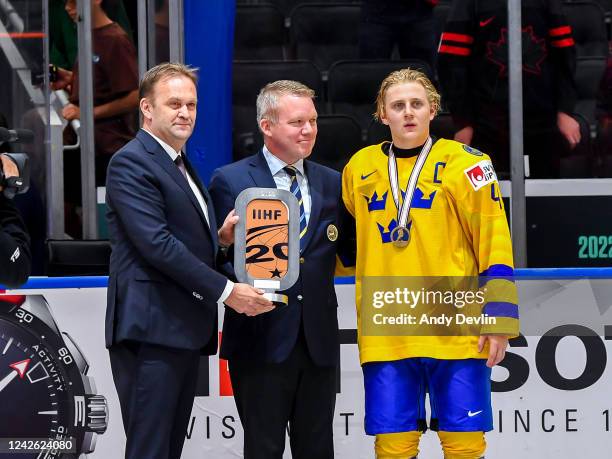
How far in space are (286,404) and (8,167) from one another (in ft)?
4.03

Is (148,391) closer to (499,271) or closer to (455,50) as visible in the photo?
(499,271)

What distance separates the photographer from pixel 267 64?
7.12 m

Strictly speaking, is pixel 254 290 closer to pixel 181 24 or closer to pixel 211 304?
pixel 211 304

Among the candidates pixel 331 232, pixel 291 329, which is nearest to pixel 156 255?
pixel 291 329

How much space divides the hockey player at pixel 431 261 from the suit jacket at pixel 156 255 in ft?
1.94

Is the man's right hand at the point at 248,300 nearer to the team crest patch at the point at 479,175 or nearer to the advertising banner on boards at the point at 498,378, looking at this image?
the team crest patch at the point at 479,175

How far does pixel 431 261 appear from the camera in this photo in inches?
162

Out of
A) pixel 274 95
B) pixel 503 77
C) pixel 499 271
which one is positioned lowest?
pixel 499 271

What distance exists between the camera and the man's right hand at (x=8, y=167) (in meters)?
3.78

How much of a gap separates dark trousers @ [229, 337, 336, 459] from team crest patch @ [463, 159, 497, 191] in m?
0.80

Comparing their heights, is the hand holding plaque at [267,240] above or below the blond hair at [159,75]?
below

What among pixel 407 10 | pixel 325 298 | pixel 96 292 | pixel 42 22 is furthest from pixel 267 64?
pixel 325 298

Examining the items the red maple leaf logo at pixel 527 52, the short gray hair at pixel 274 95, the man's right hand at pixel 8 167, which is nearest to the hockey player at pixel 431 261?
the short gray hair at pixel 274 95

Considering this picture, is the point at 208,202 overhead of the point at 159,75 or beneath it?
beneath
